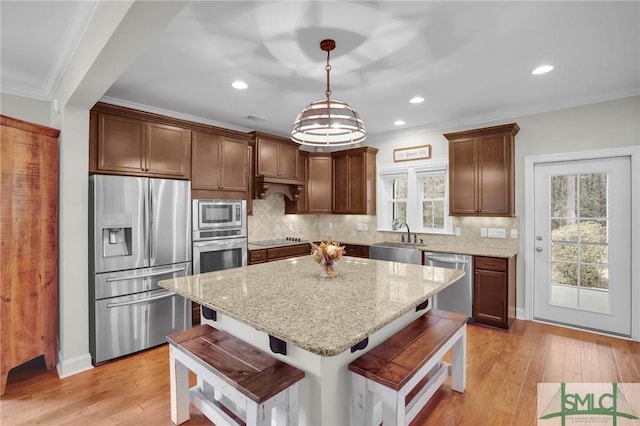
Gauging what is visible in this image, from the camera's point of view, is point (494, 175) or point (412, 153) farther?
point (412, 153)

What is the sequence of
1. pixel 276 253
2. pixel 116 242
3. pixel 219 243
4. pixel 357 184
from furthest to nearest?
pixel 357 184, pixel 276 253, pixel 219 243, pixel 116 242

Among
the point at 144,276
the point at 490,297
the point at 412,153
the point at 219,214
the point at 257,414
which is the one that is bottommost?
the point at 490,297

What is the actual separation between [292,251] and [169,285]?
274cm

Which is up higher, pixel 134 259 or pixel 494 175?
pixel 494 175

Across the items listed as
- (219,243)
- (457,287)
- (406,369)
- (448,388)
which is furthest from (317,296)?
(457,287)

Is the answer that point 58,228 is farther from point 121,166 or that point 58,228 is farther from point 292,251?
point 292,251

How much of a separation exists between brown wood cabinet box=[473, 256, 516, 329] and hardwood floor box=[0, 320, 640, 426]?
0.87ft

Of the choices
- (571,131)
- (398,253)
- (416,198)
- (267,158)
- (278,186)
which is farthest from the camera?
(278,186)

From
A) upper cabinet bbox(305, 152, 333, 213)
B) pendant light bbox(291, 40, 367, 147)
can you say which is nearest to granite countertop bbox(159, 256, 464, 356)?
pendant light bbox(291, 40, 367, 147)

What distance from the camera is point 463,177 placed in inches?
163

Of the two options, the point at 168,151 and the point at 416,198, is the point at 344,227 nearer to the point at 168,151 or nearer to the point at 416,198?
the point at 416,198

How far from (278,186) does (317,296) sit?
3.31m

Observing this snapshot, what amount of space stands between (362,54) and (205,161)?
88.9 inches

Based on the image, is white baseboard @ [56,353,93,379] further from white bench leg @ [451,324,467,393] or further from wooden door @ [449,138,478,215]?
wooden door @ [449,138,478,215]
